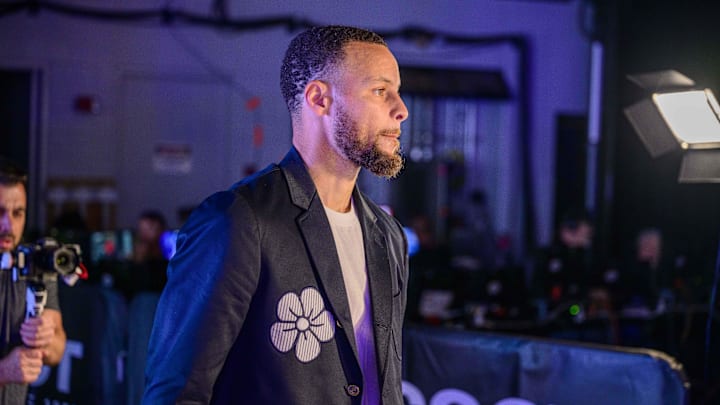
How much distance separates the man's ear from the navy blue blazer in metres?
0.21

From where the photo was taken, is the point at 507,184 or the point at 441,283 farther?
the point at 507,184

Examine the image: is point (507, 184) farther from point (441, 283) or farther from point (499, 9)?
point (441, 283)

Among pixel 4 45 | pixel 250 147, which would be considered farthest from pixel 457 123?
pixel 4 45

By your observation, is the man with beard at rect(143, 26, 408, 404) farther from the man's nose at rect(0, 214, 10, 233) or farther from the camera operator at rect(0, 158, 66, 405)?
the man's nose at rect(0, 214, 10, 233)

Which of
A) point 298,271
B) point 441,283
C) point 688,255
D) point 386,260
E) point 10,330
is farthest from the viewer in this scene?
point 688,255

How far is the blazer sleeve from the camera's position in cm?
211

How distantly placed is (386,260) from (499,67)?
441 inches

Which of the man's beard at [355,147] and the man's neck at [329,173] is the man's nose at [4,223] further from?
the man's beard at [355,147]

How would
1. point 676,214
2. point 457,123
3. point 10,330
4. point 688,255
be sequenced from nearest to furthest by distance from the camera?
point 10,330
point 688,255
point 676,214
point 457,123

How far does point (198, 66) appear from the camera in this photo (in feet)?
37.6


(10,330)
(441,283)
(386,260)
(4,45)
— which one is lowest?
(441,283)

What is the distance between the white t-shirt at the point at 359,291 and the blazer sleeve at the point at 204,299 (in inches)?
11.8

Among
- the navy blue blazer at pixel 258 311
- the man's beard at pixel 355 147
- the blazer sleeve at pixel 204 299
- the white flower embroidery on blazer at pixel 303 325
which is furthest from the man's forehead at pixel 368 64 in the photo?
the white flower embroidery on blazer at pixel 303 325

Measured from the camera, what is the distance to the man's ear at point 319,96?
7.86ft
